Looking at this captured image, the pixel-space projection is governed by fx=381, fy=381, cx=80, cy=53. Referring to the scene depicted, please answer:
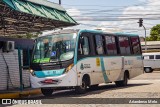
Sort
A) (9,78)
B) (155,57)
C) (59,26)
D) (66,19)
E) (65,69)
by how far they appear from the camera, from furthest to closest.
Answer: (155,57)
(59,26)
(66,19)
(9,78)
(65,69)

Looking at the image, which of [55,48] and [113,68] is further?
[113,68]

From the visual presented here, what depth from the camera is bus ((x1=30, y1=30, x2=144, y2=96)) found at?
52.2ft

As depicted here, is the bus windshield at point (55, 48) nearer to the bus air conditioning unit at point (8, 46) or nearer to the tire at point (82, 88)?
the tire at point (82, 88)

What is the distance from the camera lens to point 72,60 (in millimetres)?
15969

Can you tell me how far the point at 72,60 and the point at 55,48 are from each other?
3.25 ft

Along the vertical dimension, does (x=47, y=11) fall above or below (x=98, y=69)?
above

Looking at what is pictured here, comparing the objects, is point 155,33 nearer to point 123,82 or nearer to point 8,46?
point 123,82

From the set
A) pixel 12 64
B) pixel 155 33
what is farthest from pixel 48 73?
pixel 155 33

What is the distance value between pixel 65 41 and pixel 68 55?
2.43 ft

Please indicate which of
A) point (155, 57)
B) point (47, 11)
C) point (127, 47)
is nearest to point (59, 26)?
point (47, 11)

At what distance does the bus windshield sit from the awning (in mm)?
2108

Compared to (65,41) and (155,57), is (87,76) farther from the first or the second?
(155,57)

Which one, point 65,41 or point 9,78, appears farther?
point 9,78

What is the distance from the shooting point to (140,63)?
952 inches
